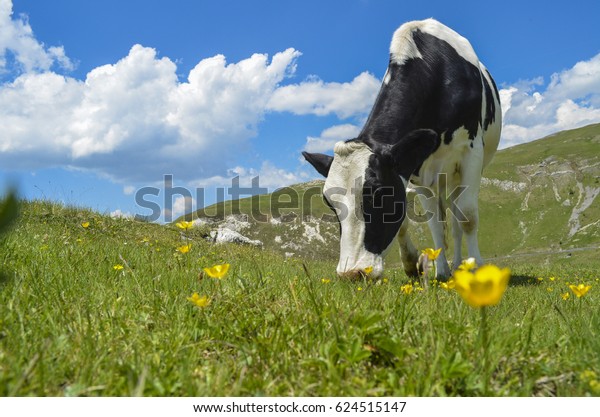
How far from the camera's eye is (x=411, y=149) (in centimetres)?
779

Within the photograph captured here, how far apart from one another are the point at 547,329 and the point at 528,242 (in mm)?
170266

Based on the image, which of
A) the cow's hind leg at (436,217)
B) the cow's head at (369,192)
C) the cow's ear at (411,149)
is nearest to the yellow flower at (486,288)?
the cow's head at (369,192)

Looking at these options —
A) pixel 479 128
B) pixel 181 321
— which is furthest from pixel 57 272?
pixel 479 128

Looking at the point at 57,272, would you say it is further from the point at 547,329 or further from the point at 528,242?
the point at 528,242

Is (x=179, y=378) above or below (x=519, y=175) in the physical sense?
below

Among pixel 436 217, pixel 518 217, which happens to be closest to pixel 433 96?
pixel 436 217

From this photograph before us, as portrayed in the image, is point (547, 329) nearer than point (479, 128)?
Yes

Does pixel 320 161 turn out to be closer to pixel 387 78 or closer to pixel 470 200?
pixel 387 78

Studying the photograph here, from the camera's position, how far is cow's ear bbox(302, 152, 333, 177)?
26.7ft

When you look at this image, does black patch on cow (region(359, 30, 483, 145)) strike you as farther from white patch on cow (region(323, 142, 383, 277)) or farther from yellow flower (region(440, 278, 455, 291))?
yellow flower (region(440, 278, 455, 291))

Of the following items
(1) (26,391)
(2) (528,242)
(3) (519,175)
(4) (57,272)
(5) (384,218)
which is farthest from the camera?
(3) (519,175)

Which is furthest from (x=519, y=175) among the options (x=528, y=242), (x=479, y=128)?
(x=479, y=128)

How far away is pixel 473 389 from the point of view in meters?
2.33

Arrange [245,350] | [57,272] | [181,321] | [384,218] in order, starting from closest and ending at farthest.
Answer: [245,350], [181,321], [57,272], [384,218]
